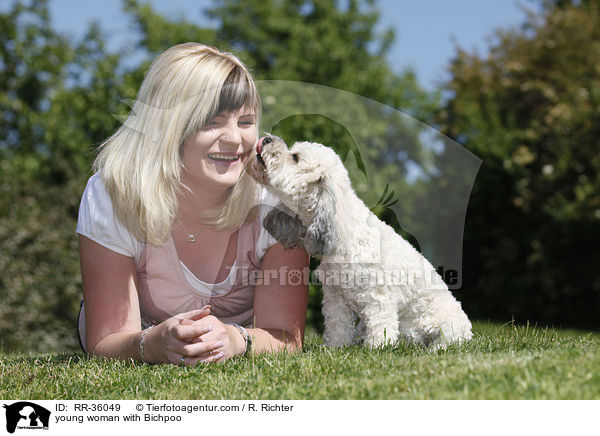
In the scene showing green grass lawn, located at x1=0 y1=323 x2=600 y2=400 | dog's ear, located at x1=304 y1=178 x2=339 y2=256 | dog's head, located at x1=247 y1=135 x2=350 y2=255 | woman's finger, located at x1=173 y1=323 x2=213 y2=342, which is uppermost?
dog's head, located at x1=247 y1=135 x2=350 y2=255

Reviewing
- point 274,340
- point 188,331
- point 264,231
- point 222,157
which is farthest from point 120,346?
point 222,157

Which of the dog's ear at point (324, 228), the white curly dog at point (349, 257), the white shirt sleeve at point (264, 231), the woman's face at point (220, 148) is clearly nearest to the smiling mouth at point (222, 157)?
the woman's face at point (220, 148)

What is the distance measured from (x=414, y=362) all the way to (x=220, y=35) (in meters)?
13.7

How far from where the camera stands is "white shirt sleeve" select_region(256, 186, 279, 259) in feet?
12.1

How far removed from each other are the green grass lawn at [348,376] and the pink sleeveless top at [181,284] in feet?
1.80

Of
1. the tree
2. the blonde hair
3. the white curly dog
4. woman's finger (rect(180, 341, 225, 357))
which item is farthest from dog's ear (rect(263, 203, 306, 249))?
the tree

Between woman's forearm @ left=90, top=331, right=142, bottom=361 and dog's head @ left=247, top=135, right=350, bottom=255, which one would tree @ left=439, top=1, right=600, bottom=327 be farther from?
woman's forearm @ left=90, top=331, right=142, bottom=361

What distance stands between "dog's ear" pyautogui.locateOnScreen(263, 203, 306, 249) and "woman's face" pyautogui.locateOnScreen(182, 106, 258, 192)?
0.35 metres

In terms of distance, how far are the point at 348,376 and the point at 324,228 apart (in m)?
0.88

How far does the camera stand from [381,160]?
4.27 m

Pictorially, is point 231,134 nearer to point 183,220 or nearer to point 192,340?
point 183,220
